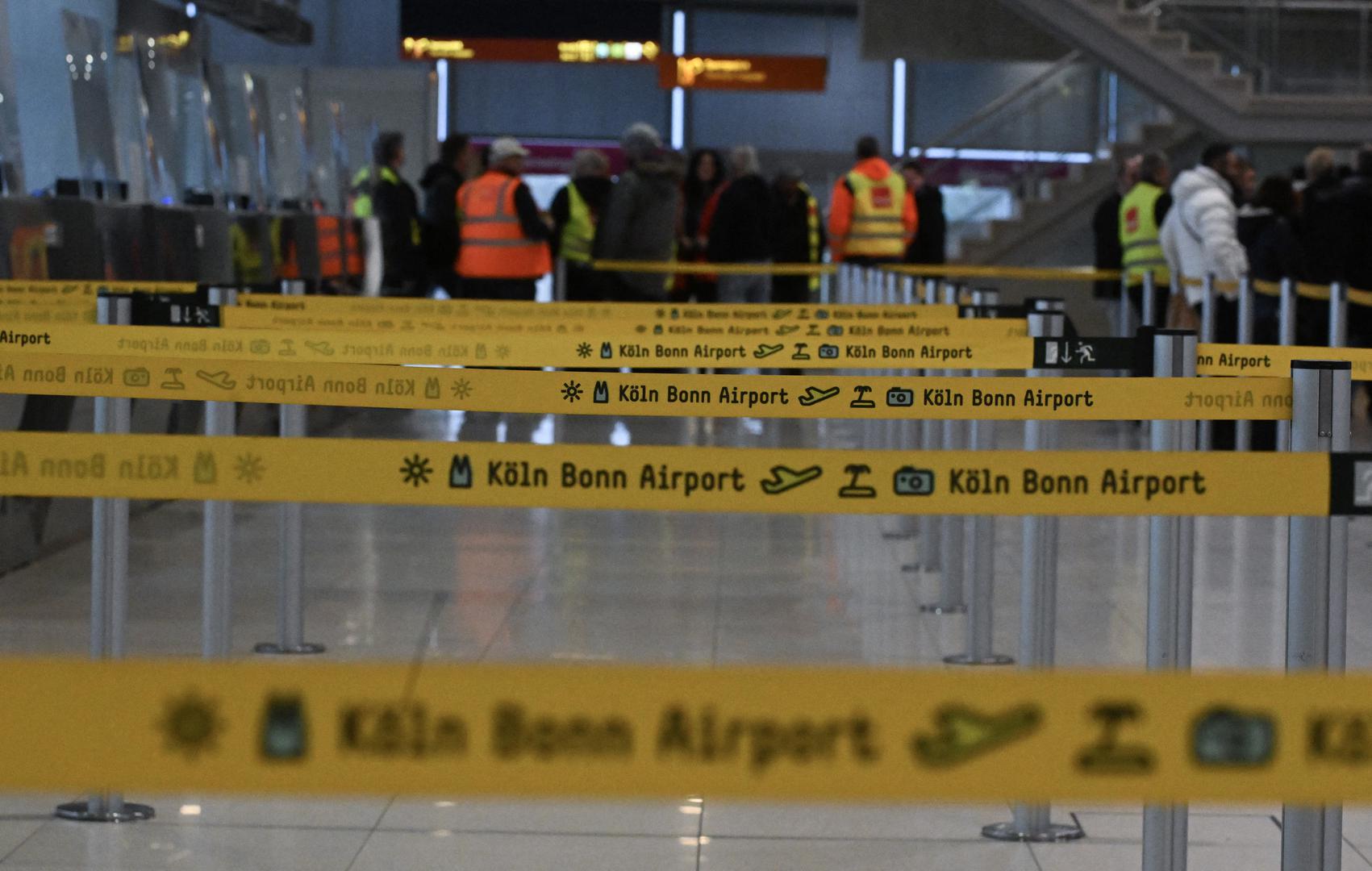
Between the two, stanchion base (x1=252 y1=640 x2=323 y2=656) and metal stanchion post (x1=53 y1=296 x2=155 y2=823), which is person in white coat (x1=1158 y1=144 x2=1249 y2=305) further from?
metal stanchion post (x1=53 y1=296 x2=155 y2=823)

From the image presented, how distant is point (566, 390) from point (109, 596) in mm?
1107

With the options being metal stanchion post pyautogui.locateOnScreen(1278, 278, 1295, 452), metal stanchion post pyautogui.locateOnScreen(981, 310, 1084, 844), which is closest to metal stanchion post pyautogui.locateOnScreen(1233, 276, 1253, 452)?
metal stanchion post pyautogui.locateOnScreen(1278, 278, 1295, 452)

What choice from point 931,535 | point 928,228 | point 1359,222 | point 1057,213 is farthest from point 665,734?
point 1057,213

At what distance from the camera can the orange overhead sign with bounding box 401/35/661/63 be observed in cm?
2352

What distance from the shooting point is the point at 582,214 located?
45.6 feet

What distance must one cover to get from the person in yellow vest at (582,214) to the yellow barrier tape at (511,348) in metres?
9.00

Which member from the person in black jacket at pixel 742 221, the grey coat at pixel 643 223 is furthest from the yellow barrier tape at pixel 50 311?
the person in black jacket at pixel 742 221

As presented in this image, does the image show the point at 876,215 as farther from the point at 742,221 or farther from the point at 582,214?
the point at 582,214

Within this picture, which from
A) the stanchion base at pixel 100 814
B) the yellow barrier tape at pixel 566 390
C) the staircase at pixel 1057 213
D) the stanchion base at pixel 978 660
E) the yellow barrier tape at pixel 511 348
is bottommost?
the stanchion base at pixel 100 814

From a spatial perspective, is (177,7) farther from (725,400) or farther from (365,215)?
(725,400)

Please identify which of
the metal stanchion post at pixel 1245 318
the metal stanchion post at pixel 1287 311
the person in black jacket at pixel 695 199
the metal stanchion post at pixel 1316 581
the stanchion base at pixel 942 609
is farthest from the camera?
the person in black jacket at pixel 695 199

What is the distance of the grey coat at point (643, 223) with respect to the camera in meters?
13.4

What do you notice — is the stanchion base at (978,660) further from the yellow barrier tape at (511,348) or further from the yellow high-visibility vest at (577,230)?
the yellow high-visibility vest at (577,230)

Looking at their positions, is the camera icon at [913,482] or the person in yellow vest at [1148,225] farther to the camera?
the person in yellow vest at [1148,225]
